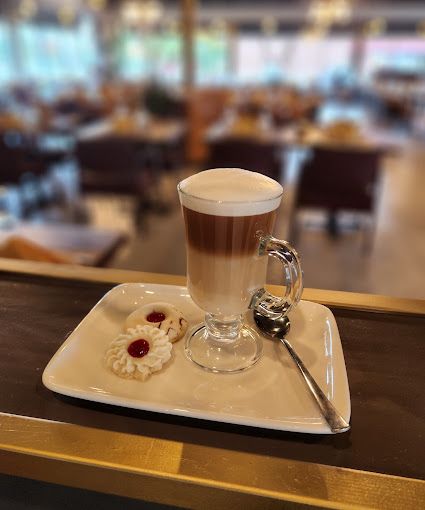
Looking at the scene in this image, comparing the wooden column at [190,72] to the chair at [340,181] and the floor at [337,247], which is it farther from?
the chair at [340,181]

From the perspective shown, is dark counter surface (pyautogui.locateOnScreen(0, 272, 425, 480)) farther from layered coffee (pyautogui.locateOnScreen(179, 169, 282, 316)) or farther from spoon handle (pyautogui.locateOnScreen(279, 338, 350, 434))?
layered coffee (pyautogui.locateOnScreen(179, 169, 282, 316))

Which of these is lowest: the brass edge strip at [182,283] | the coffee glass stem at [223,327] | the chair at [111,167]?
the chair at [111,167]

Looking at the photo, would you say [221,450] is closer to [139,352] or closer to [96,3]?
[139,352]

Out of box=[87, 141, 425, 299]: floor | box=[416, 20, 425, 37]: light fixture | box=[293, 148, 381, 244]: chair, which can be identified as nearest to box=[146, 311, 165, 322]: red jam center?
box=[87, 141, 425, 299]: floor

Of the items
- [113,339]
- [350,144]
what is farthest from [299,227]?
[113,339]

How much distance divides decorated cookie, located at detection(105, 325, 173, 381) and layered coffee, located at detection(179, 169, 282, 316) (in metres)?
0.10

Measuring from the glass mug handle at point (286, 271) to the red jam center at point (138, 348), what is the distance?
180 millimetres

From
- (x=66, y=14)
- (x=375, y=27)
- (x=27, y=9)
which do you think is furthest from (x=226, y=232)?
(x=375, y=27)

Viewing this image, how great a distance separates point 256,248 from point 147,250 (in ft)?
9.17

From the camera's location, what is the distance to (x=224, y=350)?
709 millimetres

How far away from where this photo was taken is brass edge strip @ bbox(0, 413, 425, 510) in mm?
484

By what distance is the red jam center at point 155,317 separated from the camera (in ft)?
2.41

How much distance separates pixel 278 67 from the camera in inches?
612

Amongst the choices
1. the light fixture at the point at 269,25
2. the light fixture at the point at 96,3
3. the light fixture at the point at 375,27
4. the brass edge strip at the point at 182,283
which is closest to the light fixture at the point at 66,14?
the light fixture at the point at 96,3
